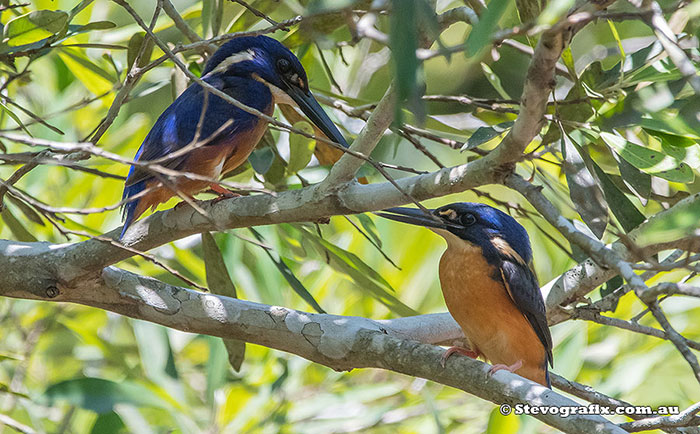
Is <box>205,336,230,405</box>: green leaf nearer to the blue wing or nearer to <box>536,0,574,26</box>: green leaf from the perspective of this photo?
the blue wing

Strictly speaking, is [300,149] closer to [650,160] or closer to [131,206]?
[131,206]

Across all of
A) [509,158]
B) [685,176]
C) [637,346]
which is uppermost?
[637,346]

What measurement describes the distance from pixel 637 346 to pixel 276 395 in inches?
78.9

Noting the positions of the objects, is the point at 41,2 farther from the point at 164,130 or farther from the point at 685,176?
the point at 685,176

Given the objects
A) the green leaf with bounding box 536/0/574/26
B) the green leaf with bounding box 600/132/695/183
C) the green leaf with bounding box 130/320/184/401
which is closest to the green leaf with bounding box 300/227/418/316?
the green leaf with bounding box 600/132/695/183

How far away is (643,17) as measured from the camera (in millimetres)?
1619

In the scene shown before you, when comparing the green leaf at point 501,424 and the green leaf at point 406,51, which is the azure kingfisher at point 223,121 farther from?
the green leaf at point 406,51

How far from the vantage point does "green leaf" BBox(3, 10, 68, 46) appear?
265 centimetres

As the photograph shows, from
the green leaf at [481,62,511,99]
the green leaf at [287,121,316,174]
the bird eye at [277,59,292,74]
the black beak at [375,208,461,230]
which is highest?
the bird eye at [277,59,292,74]

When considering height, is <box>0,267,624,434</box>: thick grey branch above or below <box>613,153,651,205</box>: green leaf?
below

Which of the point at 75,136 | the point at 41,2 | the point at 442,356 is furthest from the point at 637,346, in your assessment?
the point at 41,2

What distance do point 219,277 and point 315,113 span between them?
2.44ft

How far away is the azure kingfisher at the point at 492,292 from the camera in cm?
300

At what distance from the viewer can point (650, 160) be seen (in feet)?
7.74
